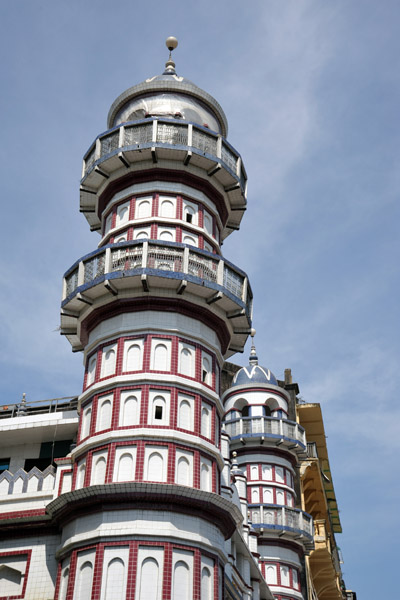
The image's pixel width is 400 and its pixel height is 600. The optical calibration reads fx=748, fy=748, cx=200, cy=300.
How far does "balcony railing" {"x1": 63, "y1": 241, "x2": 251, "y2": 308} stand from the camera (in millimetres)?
31328

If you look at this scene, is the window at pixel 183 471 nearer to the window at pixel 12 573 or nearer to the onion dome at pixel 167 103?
the window at pixel 12 573

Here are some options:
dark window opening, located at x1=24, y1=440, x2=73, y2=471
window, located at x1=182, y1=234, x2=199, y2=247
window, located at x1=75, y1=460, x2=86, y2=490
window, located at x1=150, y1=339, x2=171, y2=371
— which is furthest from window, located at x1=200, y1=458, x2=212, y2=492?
dark window opening, located at x1=24, y1=440, x2=73, y2=471

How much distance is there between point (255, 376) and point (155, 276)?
2801 cm

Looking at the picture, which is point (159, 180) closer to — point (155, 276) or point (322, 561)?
point (155, 276)

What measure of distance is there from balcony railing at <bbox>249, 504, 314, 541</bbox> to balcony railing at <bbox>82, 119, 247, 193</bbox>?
2294cm

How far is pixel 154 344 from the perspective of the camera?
30531mm

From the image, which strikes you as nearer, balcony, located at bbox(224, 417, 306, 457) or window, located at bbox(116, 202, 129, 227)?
window, located at bbox(116, 202, 129, 227)

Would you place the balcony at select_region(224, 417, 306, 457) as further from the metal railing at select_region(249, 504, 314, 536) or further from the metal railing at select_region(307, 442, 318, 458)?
the metal railing at select_region(307, 442, 318, 458)

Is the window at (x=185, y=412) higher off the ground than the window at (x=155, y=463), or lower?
higher

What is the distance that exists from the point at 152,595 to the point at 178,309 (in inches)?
449

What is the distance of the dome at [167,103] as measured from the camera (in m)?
38.4

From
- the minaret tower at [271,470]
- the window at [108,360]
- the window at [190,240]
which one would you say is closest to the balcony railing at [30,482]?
the window at [108,360]

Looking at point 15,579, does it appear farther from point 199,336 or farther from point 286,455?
point 286,455

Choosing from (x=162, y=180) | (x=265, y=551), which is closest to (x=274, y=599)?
(x=265, y=551)
